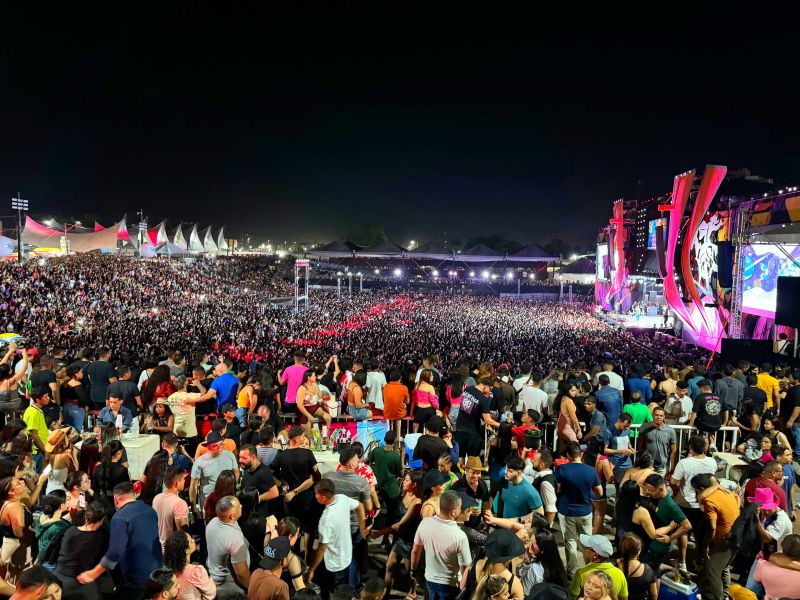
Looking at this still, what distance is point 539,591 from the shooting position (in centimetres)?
303

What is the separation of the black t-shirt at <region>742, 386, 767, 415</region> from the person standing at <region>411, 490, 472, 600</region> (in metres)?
5.34

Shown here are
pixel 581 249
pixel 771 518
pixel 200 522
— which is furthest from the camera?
pixel 581 249

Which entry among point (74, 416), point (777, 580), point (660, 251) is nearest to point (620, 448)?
point (777, 580)

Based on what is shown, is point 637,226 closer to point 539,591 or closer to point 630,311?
point 630,311

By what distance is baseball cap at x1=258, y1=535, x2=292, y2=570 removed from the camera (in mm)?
3104

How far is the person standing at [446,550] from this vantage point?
3484mm

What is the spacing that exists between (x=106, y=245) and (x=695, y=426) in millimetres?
54240

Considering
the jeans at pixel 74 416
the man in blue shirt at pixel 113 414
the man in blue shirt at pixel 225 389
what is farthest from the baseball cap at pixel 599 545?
the jeans at pixel 74 416

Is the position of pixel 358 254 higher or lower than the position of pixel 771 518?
higher

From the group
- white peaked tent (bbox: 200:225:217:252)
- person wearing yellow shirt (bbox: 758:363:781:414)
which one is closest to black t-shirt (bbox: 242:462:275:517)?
person wearing yellow shirt (bbox: 758:363:781:414)

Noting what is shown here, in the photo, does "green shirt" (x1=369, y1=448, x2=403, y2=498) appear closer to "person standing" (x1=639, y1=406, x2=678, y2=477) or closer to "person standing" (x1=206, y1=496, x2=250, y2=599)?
"person standing" (x1=206, y1=496, x2=250, y2=599)

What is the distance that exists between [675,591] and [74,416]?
21.7ft

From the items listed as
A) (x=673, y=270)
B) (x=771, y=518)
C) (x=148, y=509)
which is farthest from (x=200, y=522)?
(x=673, y=270)

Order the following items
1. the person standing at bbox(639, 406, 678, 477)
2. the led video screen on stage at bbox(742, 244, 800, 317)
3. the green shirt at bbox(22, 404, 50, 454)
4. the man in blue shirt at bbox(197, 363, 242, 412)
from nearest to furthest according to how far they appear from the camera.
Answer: the person standing at bbox(639, 406, 678, 477)
the green shirt at bbox(22, 404, 50, 454)
the man in blue shirt at bbox(197, 363, 242, 412)
the led video screen on stage at bbox(742, 244, 800, 317)
